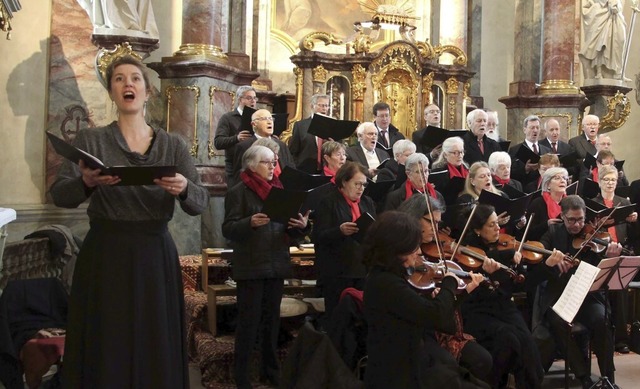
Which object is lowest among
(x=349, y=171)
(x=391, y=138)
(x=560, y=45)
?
(x=349, y=171)

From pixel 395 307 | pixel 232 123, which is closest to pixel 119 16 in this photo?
pixel 232 123

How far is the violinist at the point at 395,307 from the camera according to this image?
3885 mm

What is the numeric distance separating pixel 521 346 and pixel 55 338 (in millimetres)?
2821

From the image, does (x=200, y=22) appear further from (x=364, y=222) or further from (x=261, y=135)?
(x=364, y=222)

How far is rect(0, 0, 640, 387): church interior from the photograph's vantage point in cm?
874

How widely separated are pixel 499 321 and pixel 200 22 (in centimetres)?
499

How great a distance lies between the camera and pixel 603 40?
12.7m

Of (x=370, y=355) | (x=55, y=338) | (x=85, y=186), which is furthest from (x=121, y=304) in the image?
(x=55, y=338)

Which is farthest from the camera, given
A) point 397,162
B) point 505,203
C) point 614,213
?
point 397,162

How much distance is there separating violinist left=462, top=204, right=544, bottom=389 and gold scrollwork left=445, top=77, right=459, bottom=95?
6.35 meters

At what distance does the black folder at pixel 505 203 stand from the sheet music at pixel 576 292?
0.95 m

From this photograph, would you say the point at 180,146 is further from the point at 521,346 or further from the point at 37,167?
the point at 37,167

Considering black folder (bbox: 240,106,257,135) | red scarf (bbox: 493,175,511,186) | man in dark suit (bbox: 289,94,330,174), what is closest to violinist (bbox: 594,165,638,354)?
red scarf (bbox: 493,175,511,186)

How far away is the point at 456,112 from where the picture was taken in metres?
12.0
